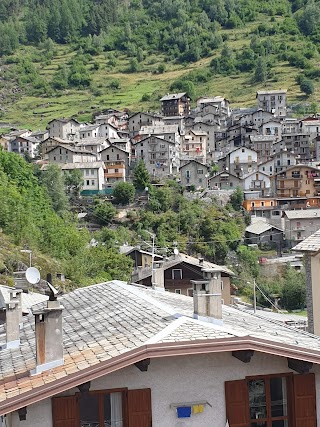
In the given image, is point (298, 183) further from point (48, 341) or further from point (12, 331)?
point (48, 341)

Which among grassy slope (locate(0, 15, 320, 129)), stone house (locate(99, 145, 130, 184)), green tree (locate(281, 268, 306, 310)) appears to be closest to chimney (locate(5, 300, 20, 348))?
green tree (locate(281, 268, 306, 310))

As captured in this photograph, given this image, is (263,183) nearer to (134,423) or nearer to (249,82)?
(249,82)

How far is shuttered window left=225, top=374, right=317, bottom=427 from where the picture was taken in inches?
425

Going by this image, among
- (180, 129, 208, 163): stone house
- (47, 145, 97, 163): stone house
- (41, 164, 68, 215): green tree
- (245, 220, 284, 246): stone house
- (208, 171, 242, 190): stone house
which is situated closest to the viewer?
(245, 220, 284, 246): stone house

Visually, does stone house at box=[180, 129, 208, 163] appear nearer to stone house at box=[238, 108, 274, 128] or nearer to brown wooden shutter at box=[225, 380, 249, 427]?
stone house at box=[238, 108, 274, 128]

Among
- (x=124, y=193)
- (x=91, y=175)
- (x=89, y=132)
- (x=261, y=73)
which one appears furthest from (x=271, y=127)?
(x=124, y=193)

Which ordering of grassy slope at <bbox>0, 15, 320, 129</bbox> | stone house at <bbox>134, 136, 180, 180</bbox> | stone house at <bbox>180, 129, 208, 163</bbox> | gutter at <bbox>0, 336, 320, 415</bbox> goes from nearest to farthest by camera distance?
1. gutter at <bbox>0, 336, 320, 415</bbox>
2. stone house at <bbox>134, 136, 180, 180</bbox>
3. stone house at <bbox>180, 129, 208, 163</bbox>
4. grassy slope at <bbox>0, 15, 320, 129</bbox>

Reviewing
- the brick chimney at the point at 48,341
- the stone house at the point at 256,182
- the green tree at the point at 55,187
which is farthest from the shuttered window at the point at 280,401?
the stone house at the point at 256,182

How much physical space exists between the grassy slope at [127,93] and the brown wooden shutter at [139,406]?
138m

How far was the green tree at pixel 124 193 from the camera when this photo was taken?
88.6 metres

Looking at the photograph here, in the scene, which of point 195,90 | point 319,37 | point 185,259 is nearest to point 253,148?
point 195,90

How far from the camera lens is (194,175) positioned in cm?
9781

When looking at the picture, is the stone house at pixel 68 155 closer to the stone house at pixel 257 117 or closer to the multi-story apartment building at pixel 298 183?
the multi-story apartment building at pixel 298 183

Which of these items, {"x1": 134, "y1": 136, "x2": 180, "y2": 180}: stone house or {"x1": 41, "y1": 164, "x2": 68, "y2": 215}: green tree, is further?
{"x1": 134, "y1": 136, "x2": 180, "y2": 180}: stone house
